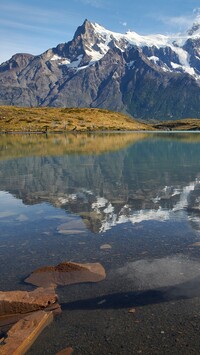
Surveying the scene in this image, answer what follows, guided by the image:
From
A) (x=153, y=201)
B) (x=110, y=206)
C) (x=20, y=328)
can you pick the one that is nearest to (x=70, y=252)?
(x=20, y=328)

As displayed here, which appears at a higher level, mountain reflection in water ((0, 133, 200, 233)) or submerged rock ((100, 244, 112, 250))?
submerged rock ((100, 244, 112, 250))

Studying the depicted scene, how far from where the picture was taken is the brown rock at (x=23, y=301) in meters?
14.2

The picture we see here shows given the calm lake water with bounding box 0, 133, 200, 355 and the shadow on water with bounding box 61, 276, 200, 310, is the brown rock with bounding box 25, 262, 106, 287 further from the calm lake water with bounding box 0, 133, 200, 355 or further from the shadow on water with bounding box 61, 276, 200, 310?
the shadow on water with bounding box 61, 276, 200, 310

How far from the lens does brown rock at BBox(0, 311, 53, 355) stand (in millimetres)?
11750

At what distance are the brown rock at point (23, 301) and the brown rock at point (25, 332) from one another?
1.76ft

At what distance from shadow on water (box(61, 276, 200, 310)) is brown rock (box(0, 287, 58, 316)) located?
2.31 feet

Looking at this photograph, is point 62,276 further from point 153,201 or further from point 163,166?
point 163,166

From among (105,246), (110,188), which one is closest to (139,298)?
(105,246)

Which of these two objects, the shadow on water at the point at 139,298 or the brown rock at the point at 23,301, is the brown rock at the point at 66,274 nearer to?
the brown rock at the point at 23,301

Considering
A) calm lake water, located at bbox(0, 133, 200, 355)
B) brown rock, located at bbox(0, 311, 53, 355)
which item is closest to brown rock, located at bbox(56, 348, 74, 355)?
calm lake water, located at bbox(0, 133, 200, 355)

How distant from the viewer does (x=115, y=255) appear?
65.9 ft

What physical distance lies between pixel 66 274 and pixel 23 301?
353 centimetres

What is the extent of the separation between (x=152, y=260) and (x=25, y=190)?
81.7ft

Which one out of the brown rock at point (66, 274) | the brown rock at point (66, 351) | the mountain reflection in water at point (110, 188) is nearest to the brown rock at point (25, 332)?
the brown rock at point (66, 351)
